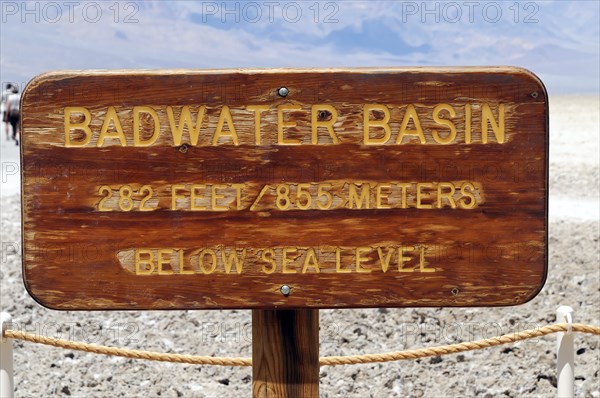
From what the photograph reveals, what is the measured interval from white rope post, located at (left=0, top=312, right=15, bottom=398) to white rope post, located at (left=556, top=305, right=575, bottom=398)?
8.71ft

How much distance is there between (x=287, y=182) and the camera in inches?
140

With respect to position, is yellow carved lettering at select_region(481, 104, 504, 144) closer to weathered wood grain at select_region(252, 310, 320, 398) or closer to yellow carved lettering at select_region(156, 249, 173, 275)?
weathered wood grain at select_region(252, 310, 320, 398)

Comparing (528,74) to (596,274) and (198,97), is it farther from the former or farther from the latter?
(596,274)

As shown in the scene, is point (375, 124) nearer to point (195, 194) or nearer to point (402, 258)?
point (402, 258)

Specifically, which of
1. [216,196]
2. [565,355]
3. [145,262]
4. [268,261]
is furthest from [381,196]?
[565,355]

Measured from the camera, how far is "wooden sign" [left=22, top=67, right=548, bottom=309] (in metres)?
3.56

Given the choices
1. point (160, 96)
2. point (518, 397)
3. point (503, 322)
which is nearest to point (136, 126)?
point (160, 96)

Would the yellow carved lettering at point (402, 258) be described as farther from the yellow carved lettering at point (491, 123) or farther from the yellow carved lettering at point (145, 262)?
the yellow carved lettering at point (145, 262)

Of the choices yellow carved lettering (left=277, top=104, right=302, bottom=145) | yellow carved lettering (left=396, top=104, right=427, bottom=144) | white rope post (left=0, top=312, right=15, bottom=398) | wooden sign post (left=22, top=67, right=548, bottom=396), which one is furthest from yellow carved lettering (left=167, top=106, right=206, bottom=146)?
white rope post (left=0, top=312, right=15, bottom=398)

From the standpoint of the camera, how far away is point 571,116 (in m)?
31.7

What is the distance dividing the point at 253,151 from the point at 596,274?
5.76 m

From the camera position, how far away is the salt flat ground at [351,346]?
731 centimetres

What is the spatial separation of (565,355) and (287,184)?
2.11 meters

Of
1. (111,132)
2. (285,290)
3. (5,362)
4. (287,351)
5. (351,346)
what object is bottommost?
(351,346)
